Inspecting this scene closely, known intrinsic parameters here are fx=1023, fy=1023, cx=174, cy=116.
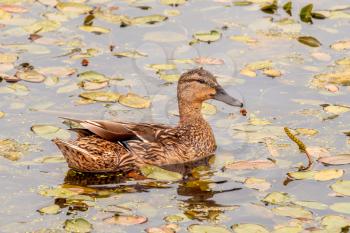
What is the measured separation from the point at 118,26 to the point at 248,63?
215 centimetres

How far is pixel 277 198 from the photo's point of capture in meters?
9.97

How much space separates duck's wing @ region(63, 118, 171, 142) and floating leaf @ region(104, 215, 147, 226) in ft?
4.91

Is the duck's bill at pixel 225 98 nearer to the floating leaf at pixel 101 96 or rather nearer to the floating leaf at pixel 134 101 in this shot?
the floating leaf at pixel 134 101

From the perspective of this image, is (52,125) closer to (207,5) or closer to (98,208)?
(98,208)

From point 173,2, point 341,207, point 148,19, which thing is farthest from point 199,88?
point 173,2

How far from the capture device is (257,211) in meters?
9.76

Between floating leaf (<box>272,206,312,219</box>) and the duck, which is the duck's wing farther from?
floating leaf (<box>272,206,312,219</box>)

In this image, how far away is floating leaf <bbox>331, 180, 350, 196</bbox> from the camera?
10.1 m

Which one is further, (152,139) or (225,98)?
(225,98)

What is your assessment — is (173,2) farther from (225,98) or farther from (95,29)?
(225,98)

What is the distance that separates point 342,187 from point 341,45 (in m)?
4.08

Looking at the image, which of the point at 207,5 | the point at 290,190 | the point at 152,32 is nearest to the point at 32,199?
the point at 290,190

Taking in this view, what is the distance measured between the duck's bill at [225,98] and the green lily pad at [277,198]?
5.66 ft

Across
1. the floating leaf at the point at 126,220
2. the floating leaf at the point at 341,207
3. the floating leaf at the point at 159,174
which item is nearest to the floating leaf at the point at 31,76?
the floating leaf at the point at 159,174
